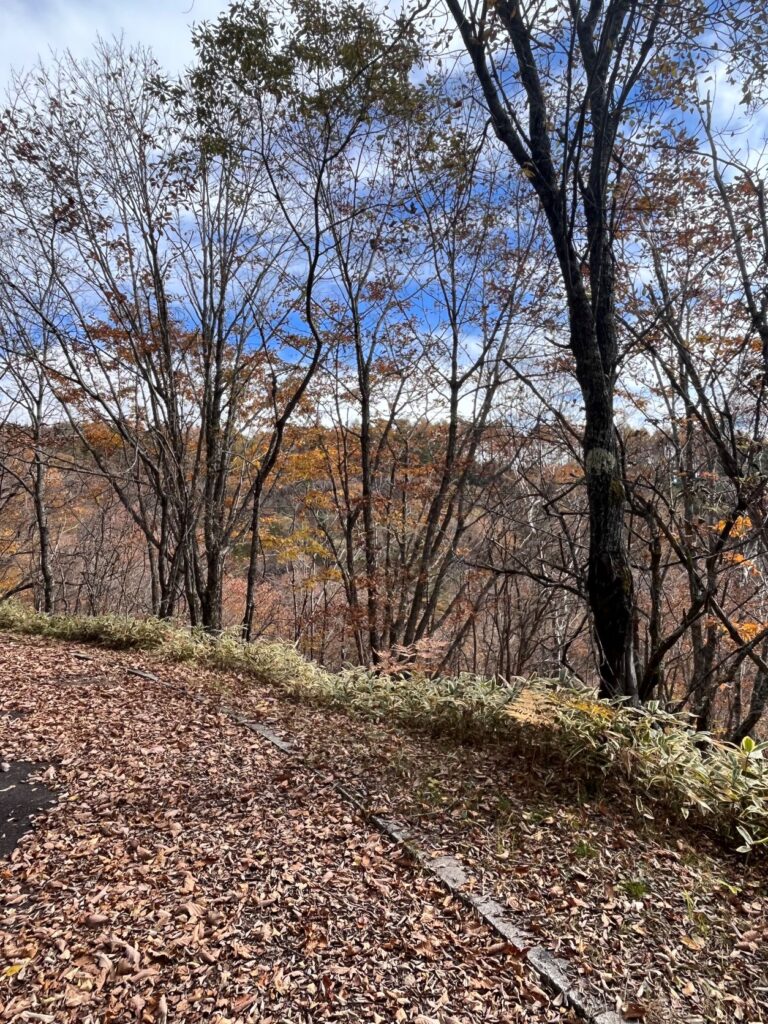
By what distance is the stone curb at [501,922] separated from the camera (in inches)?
67.5

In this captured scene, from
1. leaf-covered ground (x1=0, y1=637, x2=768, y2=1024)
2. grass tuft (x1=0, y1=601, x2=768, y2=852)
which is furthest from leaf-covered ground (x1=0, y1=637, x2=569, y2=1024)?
grass tuft (x1=0, y1=601, x2=768, y2=852)

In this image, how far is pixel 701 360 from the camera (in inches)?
232

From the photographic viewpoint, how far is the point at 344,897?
7.34 ft

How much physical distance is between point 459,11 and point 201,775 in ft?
17.9

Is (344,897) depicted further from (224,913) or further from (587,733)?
(587,733)

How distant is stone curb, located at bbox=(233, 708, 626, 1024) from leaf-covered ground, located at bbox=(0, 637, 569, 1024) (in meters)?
0.05

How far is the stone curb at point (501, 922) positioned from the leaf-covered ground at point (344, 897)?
5cm

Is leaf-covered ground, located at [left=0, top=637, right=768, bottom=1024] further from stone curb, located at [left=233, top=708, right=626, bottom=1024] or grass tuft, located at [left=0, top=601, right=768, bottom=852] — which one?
grass tuft, located at [left=0, top=601, right=768, bottom=852]

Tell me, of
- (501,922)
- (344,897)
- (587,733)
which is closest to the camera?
(501,922)

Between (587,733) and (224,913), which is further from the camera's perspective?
(587,733)

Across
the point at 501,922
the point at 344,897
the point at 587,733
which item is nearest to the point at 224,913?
the point at 344,897

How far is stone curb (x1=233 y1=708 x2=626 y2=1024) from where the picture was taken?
171cm

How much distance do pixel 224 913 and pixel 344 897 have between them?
498mm

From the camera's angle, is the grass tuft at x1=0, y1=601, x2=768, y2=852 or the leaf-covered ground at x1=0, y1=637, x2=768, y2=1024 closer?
the leaf-covered ground at x1=0, y1=637, x2=768, y2=1024
